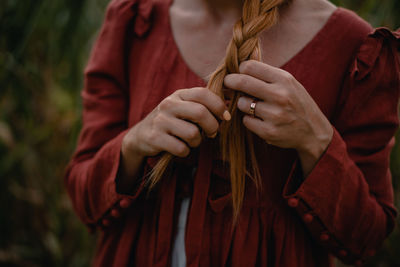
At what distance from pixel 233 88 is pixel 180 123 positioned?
9 cm

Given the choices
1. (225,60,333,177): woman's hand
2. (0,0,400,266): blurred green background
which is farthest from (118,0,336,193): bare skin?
(0,0,400,266): blurred green background

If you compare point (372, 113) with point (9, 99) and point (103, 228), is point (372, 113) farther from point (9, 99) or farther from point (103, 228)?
point (9, 99)

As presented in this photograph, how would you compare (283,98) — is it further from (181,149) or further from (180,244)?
(180,244)

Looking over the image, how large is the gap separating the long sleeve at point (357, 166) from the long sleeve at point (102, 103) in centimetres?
35

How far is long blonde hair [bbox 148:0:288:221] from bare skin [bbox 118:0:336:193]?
19 millimetres

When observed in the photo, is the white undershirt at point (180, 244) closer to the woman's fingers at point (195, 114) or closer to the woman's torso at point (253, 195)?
the woman's torso at point (253, 195)

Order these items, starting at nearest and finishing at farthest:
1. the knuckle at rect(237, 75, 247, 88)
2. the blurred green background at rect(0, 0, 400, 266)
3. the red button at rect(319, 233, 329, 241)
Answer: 1. the knuckle at rect(237, 75, 247, 88)
2. the red button at rect(319, 233, 329, 241)
3. the blurred green background at rect(0, 0, 400, 266)

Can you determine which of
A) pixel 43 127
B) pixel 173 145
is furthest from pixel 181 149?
pixel 43 127

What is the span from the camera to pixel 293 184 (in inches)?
22.8

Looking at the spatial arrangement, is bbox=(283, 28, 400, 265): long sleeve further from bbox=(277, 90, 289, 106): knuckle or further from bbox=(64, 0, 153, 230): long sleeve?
bbox=(64, 0, 153, 230): long sleeve

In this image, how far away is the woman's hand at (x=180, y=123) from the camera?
0.47m

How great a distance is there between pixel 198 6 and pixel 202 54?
11 centimetres

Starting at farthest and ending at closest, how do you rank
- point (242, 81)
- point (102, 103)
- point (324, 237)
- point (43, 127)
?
point (43, 127) < point (102, 103) < point (324, 237) < point (242, 81)

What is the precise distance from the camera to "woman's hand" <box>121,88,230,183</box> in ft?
1.56
